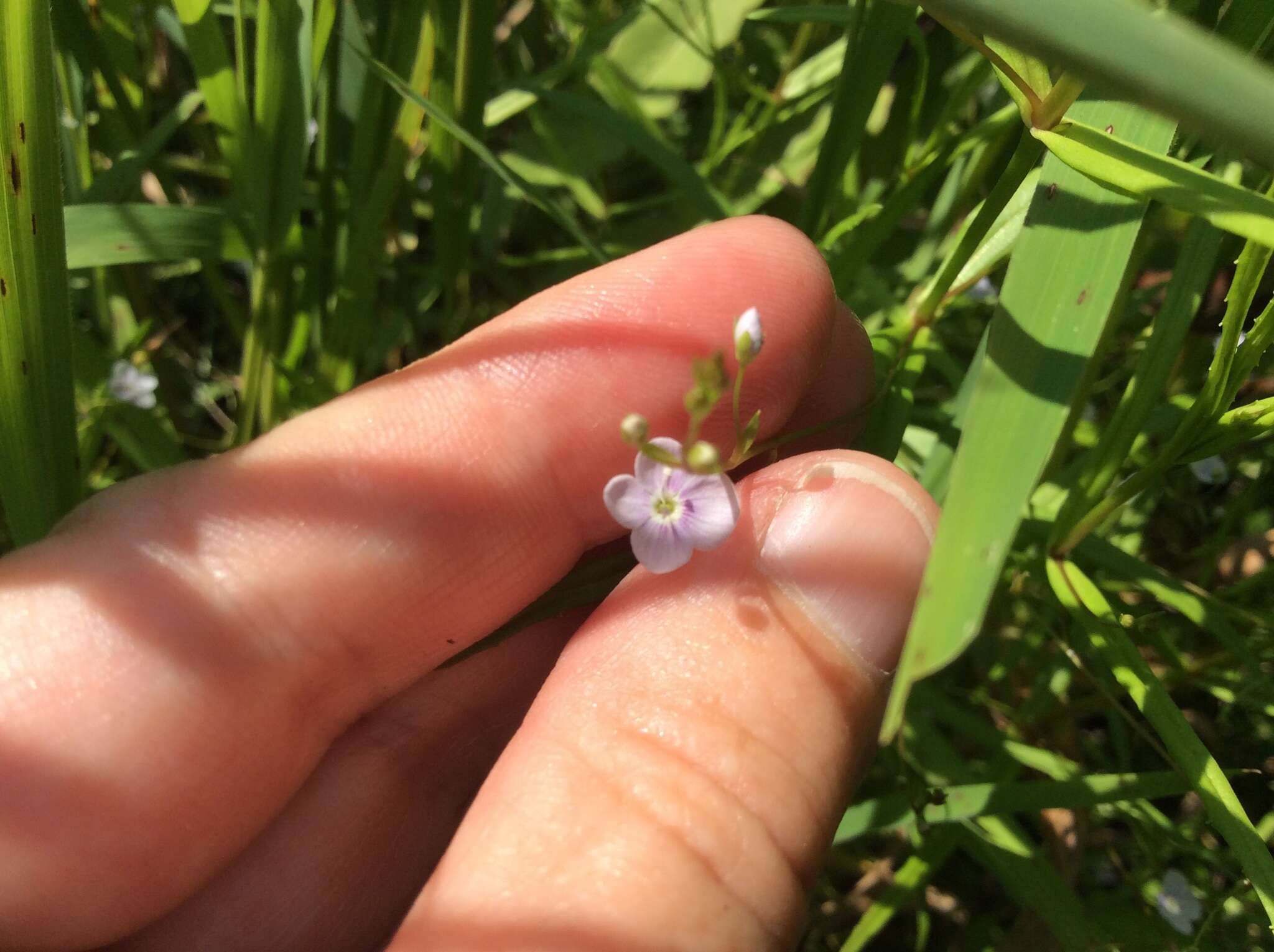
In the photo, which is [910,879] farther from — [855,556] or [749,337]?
[749,337]

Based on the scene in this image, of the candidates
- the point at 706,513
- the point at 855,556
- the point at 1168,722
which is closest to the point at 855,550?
the point at 855,556

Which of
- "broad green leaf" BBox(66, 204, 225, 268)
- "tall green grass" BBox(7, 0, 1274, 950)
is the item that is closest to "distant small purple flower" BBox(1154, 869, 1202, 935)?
"tall green grass" BBox(7, 0, 1274, 950)

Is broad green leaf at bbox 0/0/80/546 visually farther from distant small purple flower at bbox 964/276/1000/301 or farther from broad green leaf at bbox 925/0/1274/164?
distant small purple flower at bbox 964/276/1000/301

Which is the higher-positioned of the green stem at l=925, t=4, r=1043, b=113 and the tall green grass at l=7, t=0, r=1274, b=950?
the green stem at l=925, t=4, r=1043, b=113

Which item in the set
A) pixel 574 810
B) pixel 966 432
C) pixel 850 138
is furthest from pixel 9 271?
pixel 850 138

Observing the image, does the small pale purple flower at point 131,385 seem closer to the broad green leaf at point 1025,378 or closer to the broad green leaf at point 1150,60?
the broad green leaf at point 1025,378

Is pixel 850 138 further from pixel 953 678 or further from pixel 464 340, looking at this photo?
pixel 953 678

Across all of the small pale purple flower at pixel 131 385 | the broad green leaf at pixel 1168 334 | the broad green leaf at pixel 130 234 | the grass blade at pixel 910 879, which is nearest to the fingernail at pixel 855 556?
the broad green leaf at pixel 1168 334
